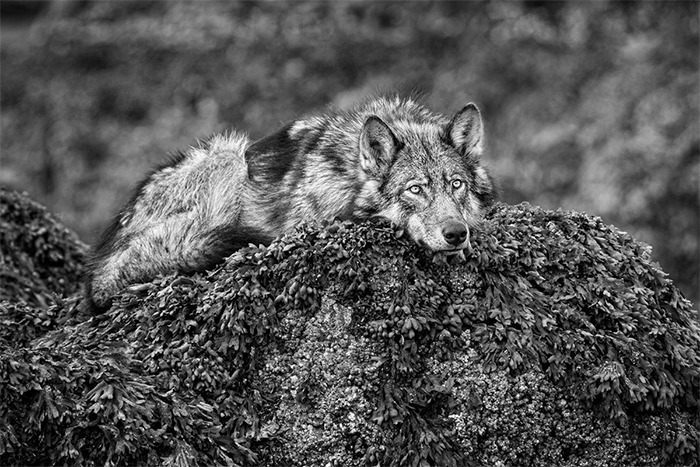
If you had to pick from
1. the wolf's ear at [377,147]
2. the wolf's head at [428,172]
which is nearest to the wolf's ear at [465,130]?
the wolf's head at [428,172]

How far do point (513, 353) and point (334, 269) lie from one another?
4.66ft

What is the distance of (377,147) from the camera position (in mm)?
7559

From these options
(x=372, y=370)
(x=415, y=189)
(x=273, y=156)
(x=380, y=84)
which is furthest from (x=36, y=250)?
(x=380, y=84)

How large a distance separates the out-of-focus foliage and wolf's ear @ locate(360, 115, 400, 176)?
0.66 meters

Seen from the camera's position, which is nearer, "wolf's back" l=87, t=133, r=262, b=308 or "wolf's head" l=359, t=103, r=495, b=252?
"wolf's head" l=359, t=103, r=495, b=252

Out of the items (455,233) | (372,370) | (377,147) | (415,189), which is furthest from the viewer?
(377,147)

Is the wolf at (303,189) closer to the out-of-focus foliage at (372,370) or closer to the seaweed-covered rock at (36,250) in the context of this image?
the out-of-focus foliage at (372,370)

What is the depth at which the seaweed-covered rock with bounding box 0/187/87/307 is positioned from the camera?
934cm

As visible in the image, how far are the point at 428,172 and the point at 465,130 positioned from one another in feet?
1.98

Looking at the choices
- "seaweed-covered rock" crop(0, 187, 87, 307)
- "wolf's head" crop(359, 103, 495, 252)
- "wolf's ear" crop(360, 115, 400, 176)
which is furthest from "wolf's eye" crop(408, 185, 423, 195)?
"seaweed-covered rock" crop(0, 187, 87, 307)

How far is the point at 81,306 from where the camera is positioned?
801cm

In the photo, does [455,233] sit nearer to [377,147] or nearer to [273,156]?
[377,147]

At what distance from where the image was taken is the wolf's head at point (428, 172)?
7.19 metres

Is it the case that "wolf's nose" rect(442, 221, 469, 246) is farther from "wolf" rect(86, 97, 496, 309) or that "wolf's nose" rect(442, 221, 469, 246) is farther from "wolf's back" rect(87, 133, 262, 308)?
"wolf's back" rect(87, 133, 262, 308)
